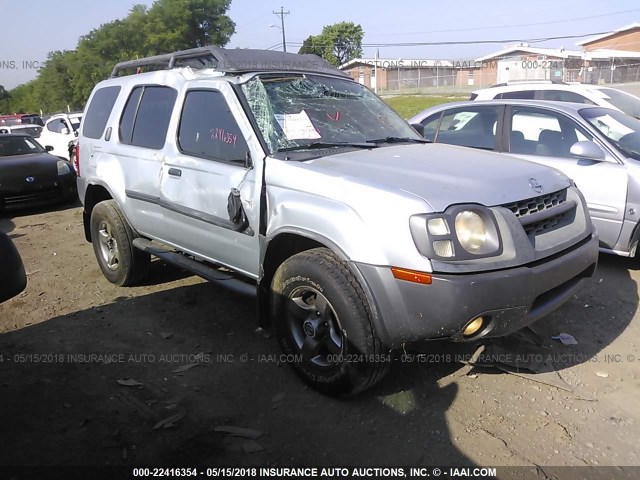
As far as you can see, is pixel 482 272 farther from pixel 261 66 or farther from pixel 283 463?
pixel 261 66

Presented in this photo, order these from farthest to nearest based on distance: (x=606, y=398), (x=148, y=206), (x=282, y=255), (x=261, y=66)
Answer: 1. (x=148, y=206)
2. (x=261, y=66)
3. (x=282, y=255)
4. (x=606, y=398)

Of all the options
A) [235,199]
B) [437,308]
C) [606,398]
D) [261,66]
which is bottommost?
[606,398]

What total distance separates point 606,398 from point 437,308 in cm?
140

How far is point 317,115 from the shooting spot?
380 centimetres

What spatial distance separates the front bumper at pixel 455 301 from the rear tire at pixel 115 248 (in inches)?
115

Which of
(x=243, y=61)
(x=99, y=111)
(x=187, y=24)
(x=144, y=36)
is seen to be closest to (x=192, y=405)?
(x=243, y=61)

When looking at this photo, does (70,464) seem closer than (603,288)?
Yes

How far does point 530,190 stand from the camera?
3.05 m

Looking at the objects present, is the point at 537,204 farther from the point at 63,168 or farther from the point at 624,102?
the point at 63,168

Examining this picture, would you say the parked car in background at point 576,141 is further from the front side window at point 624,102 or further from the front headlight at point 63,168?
the front headlight at point 63,168

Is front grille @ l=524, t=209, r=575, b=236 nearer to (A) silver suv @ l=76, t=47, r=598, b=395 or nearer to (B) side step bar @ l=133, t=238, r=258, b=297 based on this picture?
(A) silver suv @ l=76, t=47, r=598, b=395

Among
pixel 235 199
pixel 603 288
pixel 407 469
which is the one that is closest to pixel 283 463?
pixel 407 469

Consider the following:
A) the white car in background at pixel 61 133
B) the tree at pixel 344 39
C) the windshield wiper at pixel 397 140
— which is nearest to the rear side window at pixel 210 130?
the windshield wiper at pixel 397 140

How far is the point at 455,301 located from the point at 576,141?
352 cm
